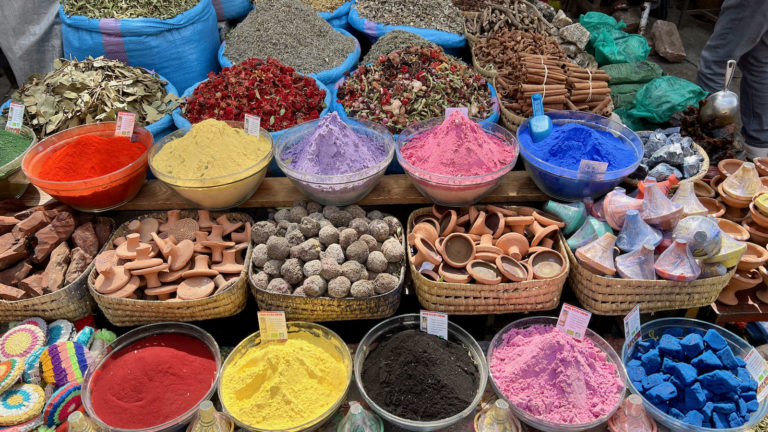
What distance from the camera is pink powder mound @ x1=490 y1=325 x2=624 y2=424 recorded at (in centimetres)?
146

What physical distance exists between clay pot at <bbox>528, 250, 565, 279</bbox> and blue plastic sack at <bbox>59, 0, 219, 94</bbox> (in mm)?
2234

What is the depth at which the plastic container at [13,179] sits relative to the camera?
2.02 metres

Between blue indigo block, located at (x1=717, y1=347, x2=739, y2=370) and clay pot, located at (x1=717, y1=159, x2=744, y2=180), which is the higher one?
clay pot, located at (x1=717, y1=159, x2=744, y2=180)

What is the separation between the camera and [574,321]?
162cm

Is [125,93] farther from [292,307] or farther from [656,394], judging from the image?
[656,394]

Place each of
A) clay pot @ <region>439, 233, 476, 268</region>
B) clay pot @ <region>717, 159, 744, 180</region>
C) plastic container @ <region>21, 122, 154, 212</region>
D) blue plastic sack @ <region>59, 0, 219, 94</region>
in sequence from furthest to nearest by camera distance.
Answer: blue plastic sack @ <region>59, 0, 219, 94</region> < clay pot @ <region>717, 159, 744, 180</region> < plastic container @ <region>21, 122, 154, 212</region> < clay pot @ <region>439, 233, 476, 268</region>

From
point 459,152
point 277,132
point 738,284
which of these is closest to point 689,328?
point 738,284

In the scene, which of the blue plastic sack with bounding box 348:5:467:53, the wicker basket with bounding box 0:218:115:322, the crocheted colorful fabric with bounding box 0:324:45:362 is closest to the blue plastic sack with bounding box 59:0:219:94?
the blue plastic sack with bounding box 348:5:467:53

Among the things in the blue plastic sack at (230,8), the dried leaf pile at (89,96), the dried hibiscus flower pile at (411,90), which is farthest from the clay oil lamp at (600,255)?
the blue plastic sack at (230,8)

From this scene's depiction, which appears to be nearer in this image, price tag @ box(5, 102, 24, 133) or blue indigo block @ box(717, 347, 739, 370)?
blue indigo block @ box(717, 347, 739, 370)

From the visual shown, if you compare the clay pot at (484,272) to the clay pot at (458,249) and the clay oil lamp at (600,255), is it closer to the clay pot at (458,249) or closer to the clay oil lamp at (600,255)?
the clay pot at (458,249)

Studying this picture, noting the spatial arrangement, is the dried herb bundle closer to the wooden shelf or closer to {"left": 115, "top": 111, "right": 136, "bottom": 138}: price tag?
{"left": 115, "top": 111, "right": 136, "bottom": 138}: price tag

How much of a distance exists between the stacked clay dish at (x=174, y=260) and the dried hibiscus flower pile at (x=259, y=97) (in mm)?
541

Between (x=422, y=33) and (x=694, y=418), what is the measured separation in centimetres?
263
